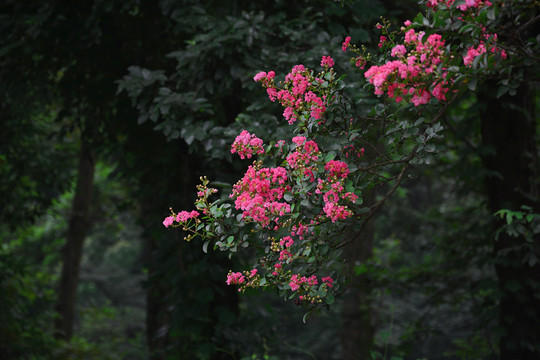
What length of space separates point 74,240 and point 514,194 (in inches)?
299

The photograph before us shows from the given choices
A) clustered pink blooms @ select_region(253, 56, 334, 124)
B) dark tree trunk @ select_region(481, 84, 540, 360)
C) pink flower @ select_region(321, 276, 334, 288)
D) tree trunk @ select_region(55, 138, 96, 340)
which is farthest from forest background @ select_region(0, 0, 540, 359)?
tree trunk @ select_region(55, 138, 96, 340)

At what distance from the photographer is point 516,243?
5129 millimetres

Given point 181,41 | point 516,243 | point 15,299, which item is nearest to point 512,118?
point 516,243

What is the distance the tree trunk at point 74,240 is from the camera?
10.0 m

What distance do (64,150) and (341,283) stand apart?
7.13 metres

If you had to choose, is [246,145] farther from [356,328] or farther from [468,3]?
[356,328]

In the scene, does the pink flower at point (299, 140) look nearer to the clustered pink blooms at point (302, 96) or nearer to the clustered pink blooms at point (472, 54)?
the clustered pink blooms at point (302, 96)

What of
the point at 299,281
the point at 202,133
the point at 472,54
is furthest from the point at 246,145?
the point at 202,133

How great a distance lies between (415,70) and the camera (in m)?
2.11

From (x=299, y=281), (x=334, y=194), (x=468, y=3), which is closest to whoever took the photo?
(x=468, y=3)

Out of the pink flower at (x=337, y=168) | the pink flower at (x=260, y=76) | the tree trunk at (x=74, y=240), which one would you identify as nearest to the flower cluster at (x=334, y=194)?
the pink flower at (x=337, y=168)

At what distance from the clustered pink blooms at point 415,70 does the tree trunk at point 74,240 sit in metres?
8.57

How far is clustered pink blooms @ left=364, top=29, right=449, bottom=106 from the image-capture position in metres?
2.09

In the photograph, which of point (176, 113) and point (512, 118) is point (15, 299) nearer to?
point (176, 113)
